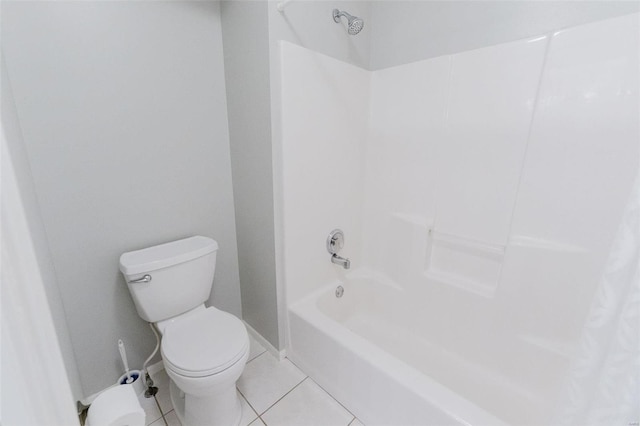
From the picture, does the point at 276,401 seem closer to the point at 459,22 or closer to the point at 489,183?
the point at 489,183

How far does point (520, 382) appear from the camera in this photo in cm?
130

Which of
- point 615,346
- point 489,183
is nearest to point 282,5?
point 489,183

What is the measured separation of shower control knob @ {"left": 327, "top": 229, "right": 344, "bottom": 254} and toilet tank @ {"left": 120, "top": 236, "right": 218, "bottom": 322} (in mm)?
669

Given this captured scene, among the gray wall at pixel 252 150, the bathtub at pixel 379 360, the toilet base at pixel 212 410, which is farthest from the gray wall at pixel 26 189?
the bathtub at pixel 379 360

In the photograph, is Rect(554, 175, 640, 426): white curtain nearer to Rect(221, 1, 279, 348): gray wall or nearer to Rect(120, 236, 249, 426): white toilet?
Rect(120, 236, 249, 426): white toilet

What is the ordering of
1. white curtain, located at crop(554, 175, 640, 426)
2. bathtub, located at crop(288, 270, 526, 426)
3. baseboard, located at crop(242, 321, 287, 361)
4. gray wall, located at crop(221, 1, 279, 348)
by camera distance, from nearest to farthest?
white curtain, located at crop(554, 175, 640, 426) < bathtub, located at crop(288, 270, 526, 426) < gray wall, located at crop(221, 1, 279, 348) < baseboard, located at crop(242, 321, 287, 361)

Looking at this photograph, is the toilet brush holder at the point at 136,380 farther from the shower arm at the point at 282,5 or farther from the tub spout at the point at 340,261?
the shower arm at the point at 282,5

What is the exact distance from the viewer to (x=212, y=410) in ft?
3.72

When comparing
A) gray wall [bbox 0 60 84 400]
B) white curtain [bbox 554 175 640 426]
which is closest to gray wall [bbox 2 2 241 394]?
gray wall [bbox 0 60 84 400]

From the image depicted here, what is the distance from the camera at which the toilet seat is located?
101 cm

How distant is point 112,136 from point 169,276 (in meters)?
0.68

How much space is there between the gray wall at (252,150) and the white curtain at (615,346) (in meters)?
1.18

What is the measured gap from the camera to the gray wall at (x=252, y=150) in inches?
48.7

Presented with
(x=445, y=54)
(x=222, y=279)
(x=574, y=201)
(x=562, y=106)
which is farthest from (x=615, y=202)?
(x=222, y=279)
